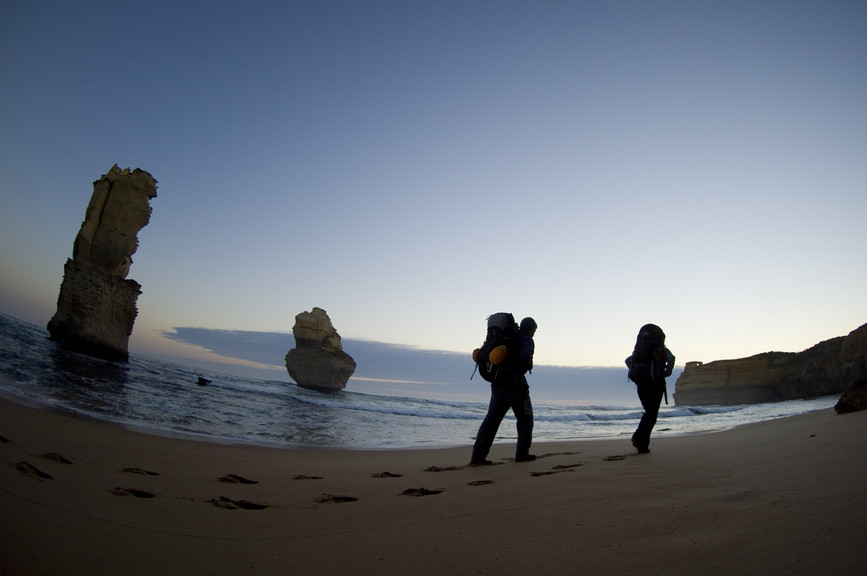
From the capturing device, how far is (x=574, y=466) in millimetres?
4738

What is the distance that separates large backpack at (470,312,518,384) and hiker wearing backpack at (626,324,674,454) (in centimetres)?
196

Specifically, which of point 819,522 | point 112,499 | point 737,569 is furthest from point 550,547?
point 112,499

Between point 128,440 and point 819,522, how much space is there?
295 inches

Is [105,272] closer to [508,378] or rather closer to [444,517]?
[508,378]

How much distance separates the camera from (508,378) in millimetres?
5820

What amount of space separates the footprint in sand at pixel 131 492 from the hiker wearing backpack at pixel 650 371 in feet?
19.5

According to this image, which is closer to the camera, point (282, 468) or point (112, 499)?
point (112, 499)

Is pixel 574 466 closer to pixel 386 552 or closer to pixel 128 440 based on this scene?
pixel 386 552

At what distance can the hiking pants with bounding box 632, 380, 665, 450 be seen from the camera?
5.94 m

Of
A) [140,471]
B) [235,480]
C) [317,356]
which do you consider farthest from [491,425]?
[317,356]

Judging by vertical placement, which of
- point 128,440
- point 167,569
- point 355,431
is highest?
point 167,569

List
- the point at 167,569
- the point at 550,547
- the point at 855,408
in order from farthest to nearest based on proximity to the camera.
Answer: the point at 855,408 < the point at 550,547 < the point at 167,569

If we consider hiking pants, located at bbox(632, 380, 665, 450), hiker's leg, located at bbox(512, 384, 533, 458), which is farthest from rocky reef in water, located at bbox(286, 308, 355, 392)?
hiking pants, located at bbox(632, 380, 665, 450)

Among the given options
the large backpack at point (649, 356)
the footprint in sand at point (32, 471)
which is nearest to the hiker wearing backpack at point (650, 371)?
the large backpack at point (649, 356)
